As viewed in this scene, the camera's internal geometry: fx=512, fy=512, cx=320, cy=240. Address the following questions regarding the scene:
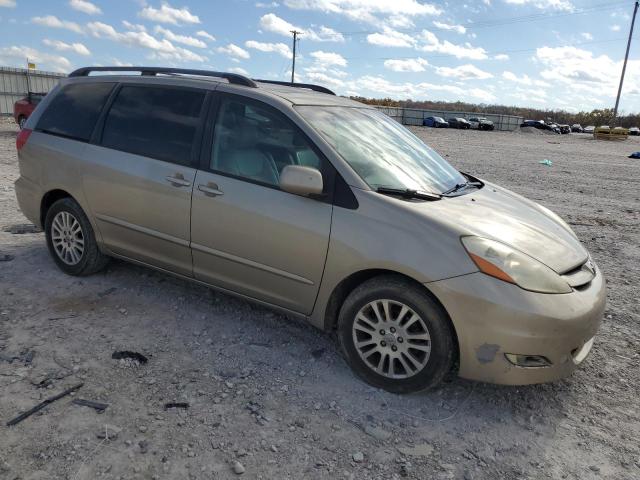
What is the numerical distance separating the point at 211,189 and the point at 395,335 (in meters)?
1.63

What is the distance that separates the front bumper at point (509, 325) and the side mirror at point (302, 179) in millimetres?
917

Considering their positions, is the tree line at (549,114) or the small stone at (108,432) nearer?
the small stone at (108,432)

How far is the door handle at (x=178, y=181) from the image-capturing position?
374 centimetres

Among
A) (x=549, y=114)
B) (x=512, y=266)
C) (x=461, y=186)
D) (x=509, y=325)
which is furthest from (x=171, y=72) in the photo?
(x=549, y=114)

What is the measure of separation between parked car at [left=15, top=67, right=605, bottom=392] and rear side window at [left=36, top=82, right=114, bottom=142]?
15 millimetres

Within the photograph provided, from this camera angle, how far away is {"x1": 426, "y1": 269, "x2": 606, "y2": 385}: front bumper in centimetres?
277

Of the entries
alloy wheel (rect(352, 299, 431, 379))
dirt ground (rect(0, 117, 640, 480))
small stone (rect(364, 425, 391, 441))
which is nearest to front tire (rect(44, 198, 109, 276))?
dirt ground (rect(0, 117, 640, 480))

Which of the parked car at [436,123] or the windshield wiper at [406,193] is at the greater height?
the parked car at [436,123]

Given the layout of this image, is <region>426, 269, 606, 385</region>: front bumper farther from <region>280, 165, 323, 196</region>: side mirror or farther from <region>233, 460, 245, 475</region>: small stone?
<region>233, 460, 245, 475</region>: small stone

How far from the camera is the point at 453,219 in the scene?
10.1ft

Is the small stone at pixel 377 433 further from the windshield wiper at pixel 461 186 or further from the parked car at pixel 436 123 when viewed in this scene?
the parked car at pixel 436 123

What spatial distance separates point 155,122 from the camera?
13.3 ft

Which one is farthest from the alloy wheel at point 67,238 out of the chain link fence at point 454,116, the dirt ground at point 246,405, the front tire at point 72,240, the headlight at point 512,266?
the chain link fence at point 454,116

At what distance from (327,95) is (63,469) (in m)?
3.31
